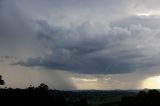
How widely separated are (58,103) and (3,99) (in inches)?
770

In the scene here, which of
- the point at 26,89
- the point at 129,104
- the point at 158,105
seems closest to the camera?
the point at 158,105

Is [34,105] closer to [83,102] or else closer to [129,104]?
[83,102]

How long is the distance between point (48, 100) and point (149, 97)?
112 feet

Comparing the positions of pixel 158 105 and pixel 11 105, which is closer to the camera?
pixel 158 105

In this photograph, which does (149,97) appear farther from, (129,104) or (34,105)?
(34,105)

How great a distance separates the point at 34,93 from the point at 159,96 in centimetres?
4283

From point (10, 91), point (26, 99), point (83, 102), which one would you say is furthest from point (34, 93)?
point (10, 91)

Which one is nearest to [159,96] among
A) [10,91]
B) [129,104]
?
[129,104]

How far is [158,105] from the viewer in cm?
11438

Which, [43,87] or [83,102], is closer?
[43,87]

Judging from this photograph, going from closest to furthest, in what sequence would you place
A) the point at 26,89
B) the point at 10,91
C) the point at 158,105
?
the point at 158,105
the point at 26,89
the point at 10,91

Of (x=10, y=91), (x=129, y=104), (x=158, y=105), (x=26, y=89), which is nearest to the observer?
(x=158, y=105)

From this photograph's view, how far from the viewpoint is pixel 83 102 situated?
468 ft

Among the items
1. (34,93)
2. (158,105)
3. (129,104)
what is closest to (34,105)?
(34,93)
